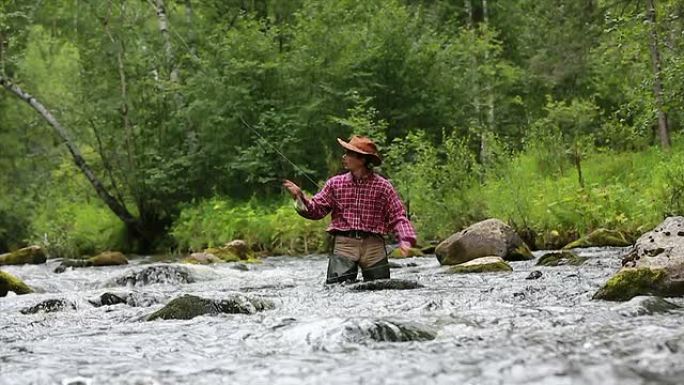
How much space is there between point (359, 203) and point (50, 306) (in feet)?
10.1

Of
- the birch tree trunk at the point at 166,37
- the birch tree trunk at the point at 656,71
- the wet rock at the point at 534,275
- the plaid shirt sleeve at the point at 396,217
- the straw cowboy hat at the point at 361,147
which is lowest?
the wet rock at the point at 534,275

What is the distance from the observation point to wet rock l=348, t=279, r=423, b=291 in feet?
25.0

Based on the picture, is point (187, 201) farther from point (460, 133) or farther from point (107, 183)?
point (460, 133)

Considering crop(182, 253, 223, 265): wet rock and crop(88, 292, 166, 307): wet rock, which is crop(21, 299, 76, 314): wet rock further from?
crop(182, 253, 223, 265): wet rock

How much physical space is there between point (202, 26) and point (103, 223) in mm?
6457

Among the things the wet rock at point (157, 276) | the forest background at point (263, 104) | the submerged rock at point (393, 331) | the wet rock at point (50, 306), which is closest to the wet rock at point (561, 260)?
the wet rock at point (157, 276)

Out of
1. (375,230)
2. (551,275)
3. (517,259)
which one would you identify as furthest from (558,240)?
(375,230)

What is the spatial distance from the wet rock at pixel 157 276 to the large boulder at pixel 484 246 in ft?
11.5

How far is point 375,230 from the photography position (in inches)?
314

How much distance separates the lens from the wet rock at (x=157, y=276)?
1034 cm

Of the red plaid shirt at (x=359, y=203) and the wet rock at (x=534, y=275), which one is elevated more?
the red plaid shirt at (x=359, y=203)

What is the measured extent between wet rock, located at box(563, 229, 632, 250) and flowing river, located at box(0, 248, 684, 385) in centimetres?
349

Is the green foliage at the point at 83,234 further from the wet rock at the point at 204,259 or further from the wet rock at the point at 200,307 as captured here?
the wet rock at the point at 200,307

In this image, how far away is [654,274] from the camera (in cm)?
630
